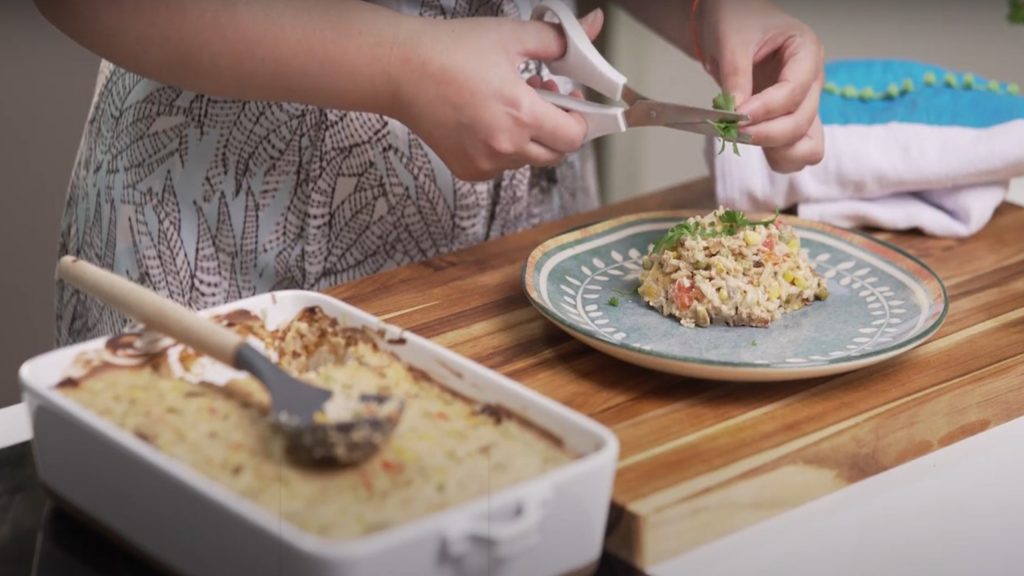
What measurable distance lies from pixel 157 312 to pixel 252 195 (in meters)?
0.50

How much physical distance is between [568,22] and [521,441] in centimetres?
48

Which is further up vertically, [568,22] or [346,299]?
[568,22]

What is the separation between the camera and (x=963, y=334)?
1189 millimetres

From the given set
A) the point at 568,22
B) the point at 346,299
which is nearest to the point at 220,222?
the point at 346,299

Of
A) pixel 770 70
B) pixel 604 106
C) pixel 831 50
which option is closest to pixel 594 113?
pixel 604 106

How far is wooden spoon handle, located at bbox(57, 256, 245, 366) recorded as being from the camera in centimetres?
85

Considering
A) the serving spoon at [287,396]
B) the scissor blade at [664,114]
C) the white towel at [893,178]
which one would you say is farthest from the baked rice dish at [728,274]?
the serving spoon at [287,396]

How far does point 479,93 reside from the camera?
1.09 meters

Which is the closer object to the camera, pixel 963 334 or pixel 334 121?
pixel 963 334

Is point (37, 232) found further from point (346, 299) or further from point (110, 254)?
point (346, 299)

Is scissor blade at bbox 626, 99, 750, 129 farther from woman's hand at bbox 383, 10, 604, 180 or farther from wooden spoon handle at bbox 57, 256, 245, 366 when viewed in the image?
wooden spoon handle at bbox 57, 256, 245, 366

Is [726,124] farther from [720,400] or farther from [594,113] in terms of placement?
[720,400]

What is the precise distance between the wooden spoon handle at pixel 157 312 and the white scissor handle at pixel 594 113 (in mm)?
399

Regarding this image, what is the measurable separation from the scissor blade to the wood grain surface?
0.69 feet
